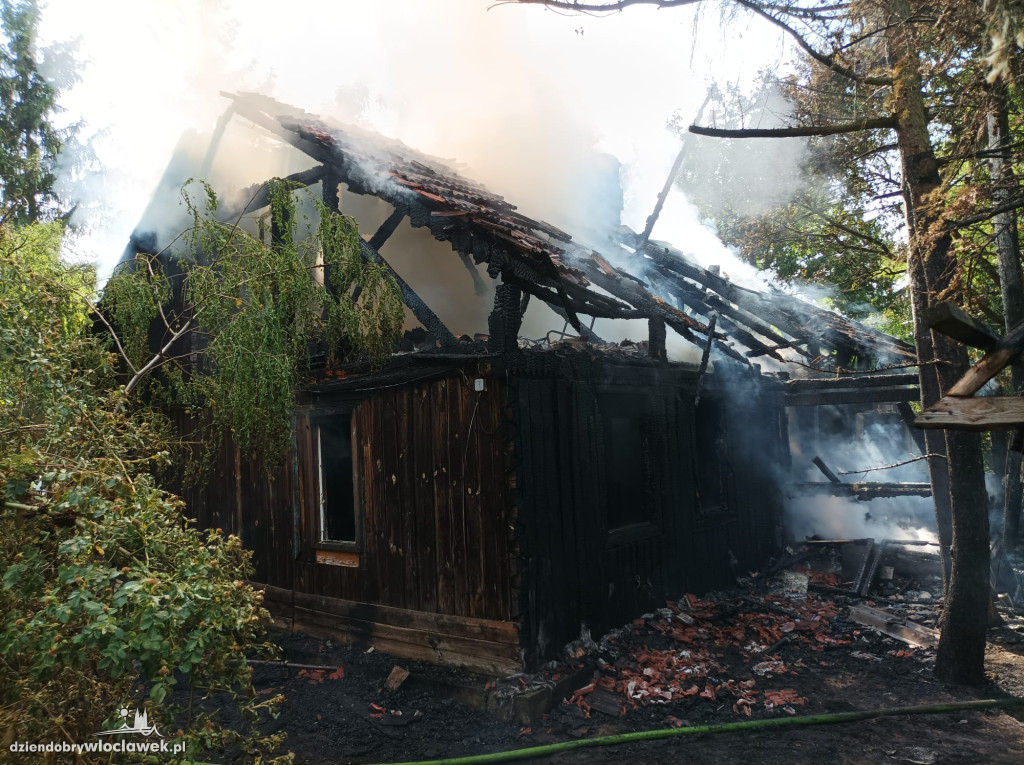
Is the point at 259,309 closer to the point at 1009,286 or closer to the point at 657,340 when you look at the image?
the point at 657,340

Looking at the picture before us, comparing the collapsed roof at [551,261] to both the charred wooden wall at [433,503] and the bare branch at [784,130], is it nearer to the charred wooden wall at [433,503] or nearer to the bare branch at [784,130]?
the charred wooden wall at [433,503]

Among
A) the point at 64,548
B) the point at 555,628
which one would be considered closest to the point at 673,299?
the point at 555,628

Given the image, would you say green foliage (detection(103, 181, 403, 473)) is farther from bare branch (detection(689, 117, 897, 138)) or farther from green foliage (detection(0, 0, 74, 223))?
green foliage (detection(0, 0, 74, 223))

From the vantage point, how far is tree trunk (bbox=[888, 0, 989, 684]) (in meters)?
A: 6.19

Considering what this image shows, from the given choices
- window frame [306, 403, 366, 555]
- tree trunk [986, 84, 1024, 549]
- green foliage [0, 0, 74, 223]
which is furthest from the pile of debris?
green foliage [0, 0, 74, 223]

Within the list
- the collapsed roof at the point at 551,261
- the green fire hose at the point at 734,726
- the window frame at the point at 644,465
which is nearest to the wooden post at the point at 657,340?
the collapsed roof at the point at 551,261

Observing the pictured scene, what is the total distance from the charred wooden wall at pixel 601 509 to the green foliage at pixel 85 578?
3.31 metres

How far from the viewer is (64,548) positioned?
10.3ft

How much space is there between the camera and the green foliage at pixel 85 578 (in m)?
3.04

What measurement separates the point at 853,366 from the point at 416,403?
7377 mm

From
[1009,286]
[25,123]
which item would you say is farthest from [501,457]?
[25,123]

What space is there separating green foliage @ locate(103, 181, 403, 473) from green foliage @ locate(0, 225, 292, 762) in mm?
1568

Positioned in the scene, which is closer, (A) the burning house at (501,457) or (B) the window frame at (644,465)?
(A) the burning house at (501,457)

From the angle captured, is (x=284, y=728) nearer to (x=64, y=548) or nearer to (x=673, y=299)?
(x=64, y=548)
